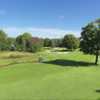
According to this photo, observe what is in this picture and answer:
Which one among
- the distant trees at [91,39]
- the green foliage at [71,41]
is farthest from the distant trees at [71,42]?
the distant trees at [91,39]

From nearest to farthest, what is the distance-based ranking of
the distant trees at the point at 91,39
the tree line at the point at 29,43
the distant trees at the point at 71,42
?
the distant trees at the point at 91,39 < the tree line at the point at 29,43 < the distant trees at the point at 71,42

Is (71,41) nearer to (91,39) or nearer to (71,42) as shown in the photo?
(71,42)

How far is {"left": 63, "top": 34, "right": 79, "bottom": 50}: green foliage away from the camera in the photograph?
12569 centimetres

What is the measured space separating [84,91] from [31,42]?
95.7 meters

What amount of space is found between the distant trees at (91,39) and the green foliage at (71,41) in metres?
69.2

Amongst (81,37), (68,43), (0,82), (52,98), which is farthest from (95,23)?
(68,43)

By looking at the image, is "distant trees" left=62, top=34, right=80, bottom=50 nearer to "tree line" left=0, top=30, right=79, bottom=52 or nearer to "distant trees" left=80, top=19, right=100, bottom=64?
"tree line" left=0, top=30, right=79, bottom=52

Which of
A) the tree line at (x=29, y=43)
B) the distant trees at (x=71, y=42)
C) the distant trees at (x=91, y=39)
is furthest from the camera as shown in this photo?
the distant trees at (x=71, y=42)

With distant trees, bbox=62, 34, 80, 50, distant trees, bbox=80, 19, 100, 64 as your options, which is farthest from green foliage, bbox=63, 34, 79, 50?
distant trees, bbox=80, 19, 100, 64

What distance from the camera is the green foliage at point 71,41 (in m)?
126

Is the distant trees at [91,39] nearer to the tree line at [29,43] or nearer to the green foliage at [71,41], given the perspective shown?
the tree line at [29,43]

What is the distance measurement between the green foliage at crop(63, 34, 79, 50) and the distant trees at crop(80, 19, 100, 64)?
69177 millimetres

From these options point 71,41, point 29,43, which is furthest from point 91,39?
point 71,41

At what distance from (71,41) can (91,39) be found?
7151cm
